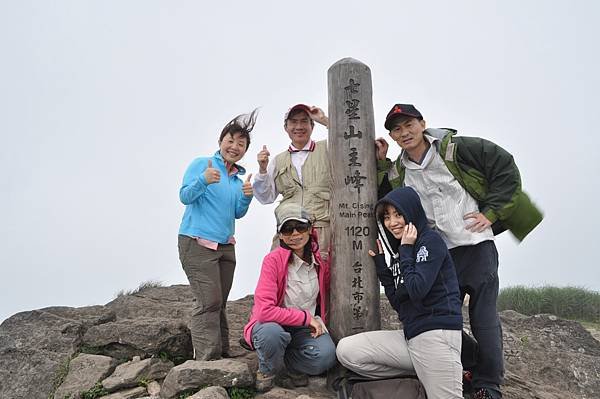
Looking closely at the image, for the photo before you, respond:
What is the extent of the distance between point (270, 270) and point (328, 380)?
1345 mm

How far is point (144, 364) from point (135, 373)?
176mm

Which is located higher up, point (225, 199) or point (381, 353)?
point (225, 199)

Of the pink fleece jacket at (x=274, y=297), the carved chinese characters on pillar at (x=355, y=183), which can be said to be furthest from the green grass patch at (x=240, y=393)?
the carved chinese characters on pillar at (x=355, y=183)

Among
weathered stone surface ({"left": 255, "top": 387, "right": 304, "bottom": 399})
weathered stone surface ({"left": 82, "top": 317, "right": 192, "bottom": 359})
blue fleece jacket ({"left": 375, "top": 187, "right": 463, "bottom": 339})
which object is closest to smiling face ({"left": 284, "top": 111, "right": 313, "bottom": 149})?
blue fleece jacket ({"left": 375, "top": 187, "right": 463, "bottom": 339})

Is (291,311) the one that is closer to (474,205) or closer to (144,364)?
(144,364)

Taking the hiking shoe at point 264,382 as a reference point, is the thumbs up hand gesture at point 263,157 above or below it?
above

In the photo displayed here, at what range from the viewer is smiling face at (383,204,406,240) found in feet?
13.5

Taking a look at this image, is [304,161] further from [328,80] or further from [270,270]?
[270,270]

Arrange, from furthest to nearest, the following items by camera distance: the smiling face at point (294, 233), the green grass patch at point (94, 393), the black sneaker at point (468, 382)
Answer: the green grass patch at point (94, 393) < the smiling face at point (294, 233) < the black sneaker at point (468, 382)

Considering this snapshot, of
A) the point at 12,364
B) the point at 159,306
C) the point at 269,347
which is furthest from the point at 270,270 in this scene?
the point at 159,306

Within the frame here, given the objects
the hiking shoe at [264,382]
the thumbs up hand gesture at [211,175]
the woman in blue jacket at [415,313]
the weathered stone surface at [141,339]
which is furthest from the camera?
the weathered stone surface at [141,339]

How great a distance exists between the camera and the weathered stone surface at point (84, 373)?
187 inches

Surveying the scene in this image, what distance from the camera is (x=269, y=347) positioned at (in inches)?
165

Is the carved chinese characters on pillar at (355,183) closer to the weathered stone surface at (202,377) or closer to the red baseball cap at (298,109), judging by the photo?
the red baseball cap at (298,109)
